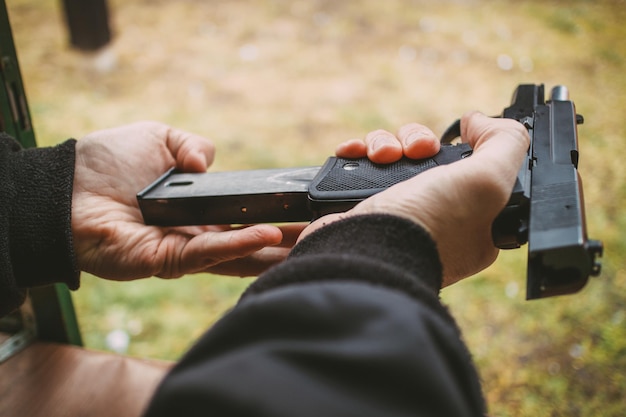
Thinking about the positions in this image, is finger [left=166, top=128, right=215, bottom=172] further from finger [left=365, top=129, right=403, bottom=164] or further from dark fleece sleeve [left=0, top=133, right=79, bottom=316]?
finger [left=365, top=129, right=403, bottom=164]

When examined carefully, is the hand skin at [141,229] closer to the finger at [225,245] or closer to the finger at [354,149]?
the finger at [225,245]

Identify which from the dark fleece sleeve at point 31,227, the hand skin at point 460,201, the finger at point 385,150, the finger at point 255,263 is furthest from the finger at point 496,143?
the dark fleece sleeve at point 31,227

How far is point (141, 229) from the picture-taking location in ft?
2.89

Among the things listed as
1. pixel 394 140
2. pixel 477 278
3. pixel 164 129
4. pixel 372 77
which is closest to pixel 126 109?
pixel 372 77

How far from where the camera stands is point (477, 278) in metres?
1.70

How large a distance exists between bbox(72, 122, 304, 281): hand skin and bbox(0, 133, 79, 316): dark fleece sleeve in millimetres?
63

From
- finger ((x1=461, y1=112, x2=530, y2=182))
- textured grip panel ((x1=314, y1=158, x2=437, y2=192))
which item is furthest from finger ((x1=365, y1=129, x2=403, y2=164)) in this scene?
finger ((x1=461, y1=112, x2=530, y2=182))

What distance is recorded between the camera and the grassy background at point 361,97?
1.50 metres

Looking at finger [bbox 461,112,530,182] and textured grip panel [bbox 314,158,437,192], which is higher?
finger [bbox 461,112,530,182]

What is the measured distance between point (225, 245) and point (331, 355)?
43 cm

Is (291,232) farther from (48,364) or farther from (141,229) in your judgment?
(48,364)

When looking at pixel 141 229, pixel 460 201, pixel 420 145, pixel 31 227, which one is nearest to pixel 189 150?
pixel 141 229

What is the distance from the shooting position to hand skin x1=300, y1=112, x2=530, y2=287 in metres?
0.61

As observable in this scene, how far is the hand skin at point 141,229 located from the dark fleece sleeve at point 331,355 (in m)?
0.33
